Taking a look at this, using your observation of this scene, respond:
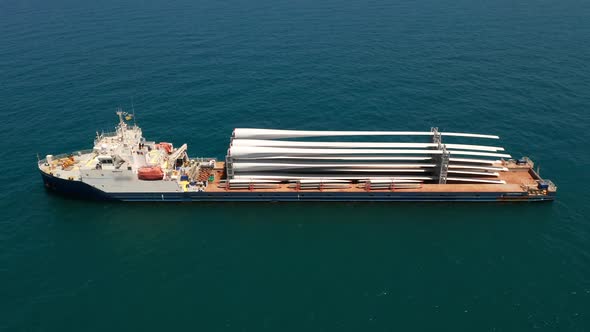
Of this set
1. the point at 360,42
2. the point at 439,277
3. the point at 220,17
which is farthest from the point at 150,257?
the point at 220,17

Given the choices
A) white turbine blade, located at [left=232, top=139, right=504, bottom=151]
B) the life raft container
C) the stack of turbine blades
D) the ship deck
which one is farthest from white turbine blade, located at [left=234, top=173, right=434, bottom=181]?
the life raft container

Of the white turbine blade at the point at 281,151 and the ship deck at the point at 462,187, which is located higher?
the white turbine blade at the point at 281,151

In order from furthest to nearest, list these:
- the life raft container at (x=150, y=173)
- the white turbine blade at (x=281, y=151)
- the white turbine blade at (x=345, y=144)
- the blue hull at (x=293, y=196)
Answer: the white turbine blade at (x=345, y=144) → the blue hull at (x=293, y=196) → the white turbine blade at (x=281, y=151) → the life raft container at (x=150, y=173)

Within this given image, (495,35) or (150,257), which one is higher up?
(495,35)

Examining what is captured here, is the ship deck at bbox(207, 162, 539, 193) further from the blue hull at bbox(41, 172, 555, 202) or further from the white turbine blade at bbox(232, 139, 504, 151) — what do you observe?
the white turbine blade at bbox(232, 139, 504, 151)

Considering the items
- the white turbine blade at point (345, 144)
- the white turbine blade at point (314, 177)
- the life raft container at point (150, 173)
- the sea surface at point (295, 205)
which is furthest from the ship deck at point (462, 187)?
the life raft container at point (150, 173)

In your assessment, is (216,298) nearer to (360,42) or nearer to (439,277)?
(439,277)

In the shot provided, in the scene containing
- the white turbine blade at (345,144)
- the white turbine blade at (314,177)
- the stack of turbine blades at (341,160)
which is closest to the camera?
the stack of turbine blades at (341,160)

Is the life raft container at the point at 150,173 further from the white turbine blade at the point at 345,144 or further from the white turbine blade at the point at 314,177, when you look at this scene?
the white turbine blade at the point at 345,144
